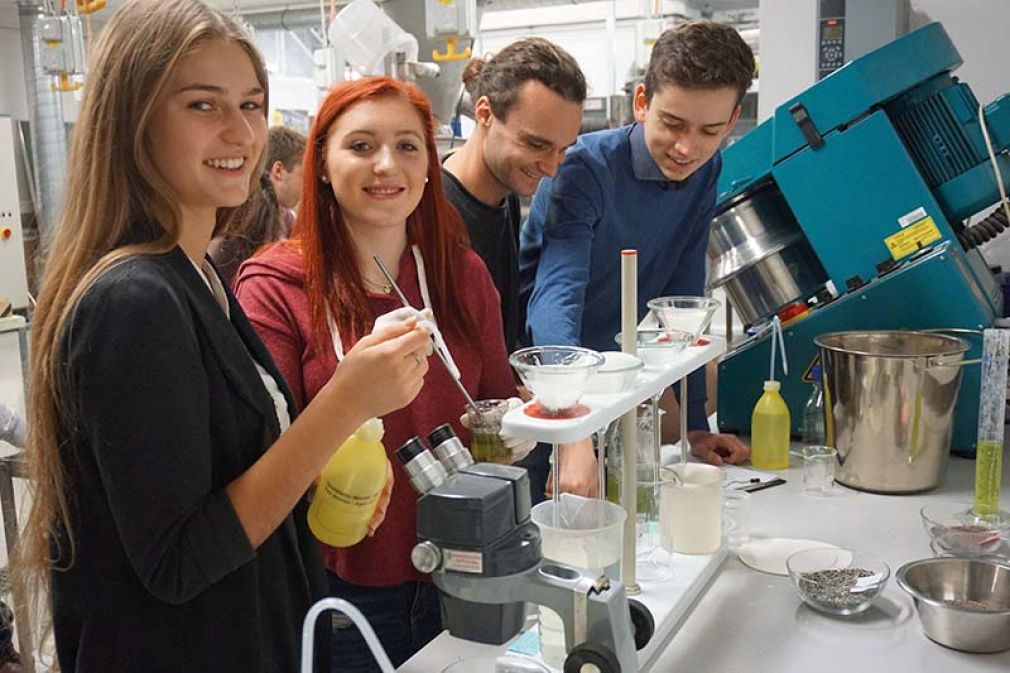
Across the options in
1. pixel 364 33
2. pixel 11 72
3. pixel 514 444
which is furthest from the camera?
pixel 11 72

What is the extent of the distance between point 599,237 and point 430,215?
52 centimetres

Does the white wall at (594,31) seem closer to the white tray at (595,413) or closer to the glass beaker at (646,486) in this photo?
the glass beaker at (646,486)

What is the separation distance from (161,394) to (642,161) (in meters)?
1.31

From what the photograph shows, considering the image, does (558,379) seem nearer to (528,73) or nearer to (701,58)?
(528,73)

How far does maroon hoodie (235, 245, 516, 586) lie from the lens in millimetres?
1373

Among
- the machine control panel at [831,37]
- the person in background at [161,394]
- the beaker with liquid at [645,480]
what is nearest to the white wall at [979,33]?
the machine control panel at [831,37]

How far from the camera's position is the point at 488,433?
4.25ft

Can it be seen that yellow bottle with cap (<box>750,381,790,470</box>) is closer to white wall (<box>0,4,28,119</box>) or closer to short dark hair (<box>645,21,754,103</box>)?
short dark hair (<box>645,21,754,103</box>)

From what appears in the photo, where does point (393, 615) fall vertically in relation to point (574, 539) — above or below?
below

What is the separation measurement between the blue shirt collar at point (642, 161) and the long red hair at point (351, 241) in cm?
54

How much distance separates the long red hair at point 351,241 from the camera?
1.42 m

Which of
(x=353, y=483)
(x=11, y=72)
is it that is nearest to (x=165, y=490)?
(x=353, y=483)

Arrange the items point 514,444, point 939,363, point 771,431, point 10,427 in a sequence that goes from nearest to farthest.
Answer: point 514,444
point 939,363
point 771,431
point 10,427

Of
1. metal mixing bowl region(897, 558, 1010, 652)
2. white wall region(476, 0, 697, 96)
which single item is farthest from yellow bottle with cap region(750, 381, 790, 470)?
white wall region(476, 0, 697, 96)
